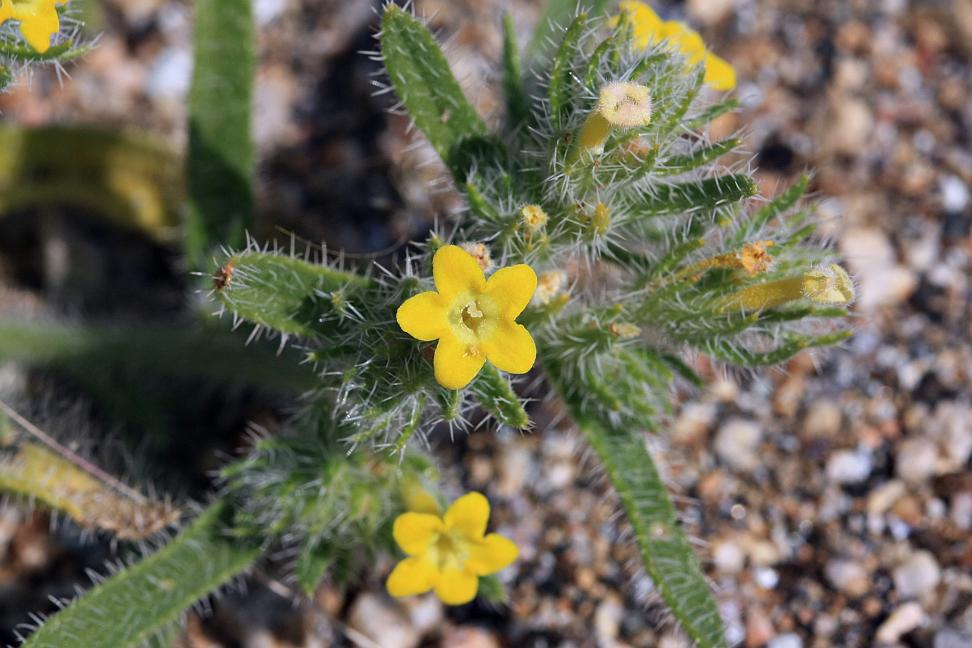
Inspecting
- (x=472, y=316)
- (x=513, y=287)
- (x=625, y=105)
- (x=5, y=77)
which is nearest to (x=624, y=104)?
(x=625, y=105)

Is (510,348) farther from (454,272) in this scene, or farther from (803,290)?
(803,290)

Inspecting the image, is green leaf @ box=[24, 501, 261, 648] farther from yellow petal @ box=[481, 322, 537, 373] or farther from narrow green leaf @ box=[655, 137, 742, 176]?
narrow green leaf @ box=[655, 137, 742, 176]

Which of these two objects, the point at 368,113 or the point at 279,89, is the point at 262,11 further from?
the point at 368,113

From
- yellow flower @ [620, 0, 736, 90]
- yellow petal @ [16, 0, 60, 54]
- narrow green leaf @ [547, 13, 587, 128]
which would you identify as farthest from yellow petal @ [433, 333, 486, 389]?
yellow petal @ [16, 0, 60, 54]

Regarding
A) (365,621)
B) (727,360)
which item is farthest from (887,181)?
(365,621)

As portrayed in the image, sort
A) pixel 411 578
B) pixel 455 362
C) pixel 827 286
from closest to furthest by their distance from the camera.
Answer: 1. pixel 455 362
2. pixel 827 286
3. pixel 411 578

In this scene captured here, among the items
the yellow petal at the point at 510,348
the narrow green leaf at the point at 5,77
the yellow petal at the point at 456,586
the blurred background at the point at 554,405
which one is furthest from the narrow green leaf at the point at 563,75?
the narrow green leaf at the point at 5,77
